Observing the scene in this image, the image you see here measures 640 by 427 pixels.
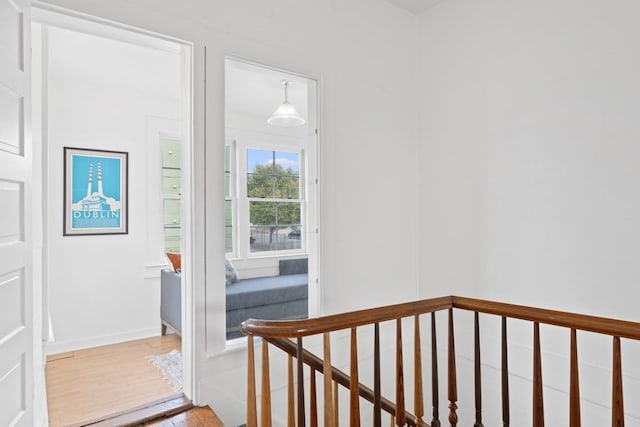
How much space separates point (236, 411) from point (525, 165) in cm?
218

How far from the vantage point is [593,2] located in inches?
80.0

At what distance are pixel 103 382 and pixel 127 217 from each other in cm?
166

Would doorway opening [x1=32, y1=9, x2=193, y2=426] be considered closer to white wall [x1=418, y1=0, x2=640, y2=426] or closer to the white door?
the white door

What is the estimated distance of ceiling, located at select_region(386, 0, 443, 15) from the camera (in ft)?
9.09

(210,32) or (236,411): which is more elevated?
(210,32)

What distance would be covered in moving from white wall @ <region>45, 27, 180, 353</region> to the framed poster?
0.20 ft

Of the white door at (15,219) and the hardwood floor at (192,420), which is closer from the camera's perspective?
the white door at (15,219)

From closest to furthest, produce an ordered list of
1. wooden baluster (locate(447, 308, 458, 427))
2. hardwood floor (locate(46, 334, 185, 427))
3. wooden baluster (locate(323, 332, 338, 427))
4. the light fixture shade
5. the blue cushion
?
wooden baluster (locate(323, 332, 338, 427)), wooden baluster (locate(447, 308, 458, 427)), hardwood floor (locate(46, 334, 185, 427)), the light fixture shade, the blue cushion

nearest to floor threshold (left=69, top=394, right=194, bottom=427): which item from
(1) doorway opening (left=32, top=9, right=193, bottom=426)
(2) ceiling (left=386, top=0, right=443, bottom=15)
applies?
(1) doorway opening (left=32, top=9, right=193, bottom=426)

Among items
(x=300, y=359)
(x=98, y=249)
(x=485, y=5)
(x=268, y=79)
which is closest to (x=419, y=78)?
(x=485, y=5)

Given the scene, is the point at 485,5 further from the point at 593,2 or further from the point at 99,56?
the point at 99,56

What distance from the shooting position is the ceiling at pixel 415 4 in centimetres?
277

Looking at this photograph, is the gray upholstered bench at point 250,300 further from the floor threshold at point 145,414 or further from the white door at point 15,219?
the white door at point 15,219

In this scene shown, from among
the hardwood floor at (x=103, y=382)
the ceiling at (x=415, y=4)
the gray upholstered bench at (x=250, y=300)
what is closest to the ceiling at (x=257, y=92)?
the ceiling at (x=415, y=4)
